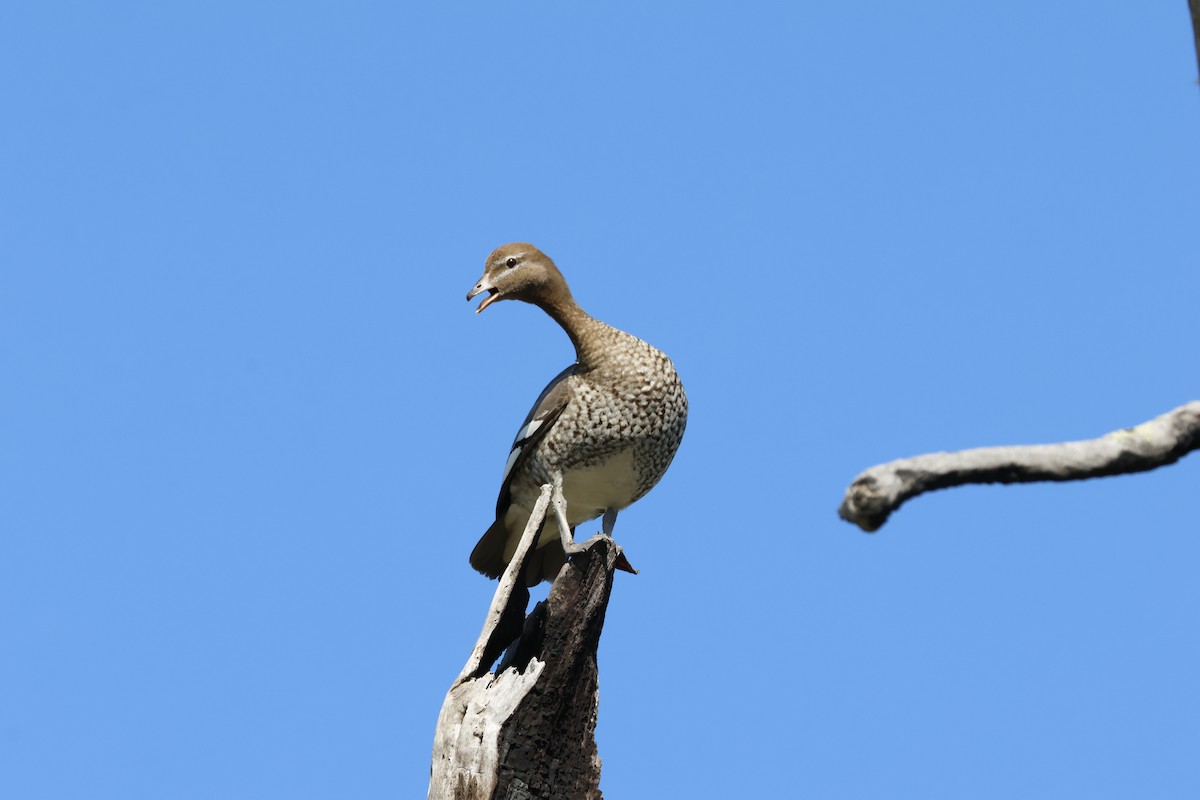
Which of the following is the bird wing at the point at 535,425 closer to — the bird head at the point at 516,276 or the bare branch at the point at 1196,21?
the bird head at the point at 516,276

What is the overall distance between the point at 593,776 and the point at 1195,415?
4794 millimetres

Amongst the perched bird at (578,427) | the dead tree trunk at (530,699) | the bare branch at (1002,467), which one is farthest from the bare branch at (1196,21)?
the perched bird at (578,427)

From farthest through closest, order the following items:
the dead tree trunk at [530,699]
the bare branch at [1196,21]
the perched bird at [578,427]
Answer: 1. the perched bird at [578,427]
2. the dead tree trunk at [530,699]
3. the bare branch at [1196,21]

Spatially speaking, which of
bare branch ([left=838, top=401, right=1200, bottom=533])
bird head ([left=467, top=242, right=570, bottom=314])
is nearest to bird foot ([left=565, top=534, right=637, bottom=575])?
bird head ([left=467, top=242, right=570, bottom=314])

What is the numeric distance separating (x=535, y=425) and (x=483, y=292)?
2.70ft

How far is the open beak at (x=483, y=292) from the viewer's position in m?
9.27

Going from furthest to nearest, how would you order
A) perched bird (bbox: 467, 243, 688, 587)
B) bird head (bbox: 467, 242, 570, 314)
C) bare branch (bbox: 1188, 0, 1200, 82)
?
bird head (bbox: 467, 242, 570, 314)
perched bird (bbox: 467, 243, 688, 587)
bare branch (bbox: 1188, 0, 1200, 82)

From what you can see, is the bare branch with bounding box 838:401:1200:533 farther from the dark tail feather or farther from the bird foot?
the dark tail feather

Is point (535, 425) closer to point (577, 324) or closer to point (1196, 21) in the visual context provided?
point (577, 324)

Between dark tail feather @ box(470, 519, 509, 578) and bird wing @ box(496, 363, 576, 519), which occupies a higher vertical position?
bird wing @ box(496, 363, 576, 519)

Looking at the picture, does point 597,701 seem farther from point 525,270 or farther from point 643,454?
point 525,270

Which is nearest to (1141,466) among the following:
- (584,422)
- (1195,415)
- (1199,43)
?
(1195,415)

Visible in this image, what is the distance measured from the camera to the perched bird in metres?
8.99

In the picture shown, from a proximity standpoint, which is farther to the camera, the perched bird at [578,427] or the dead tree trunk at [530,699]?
the perched bird at [578,427]
